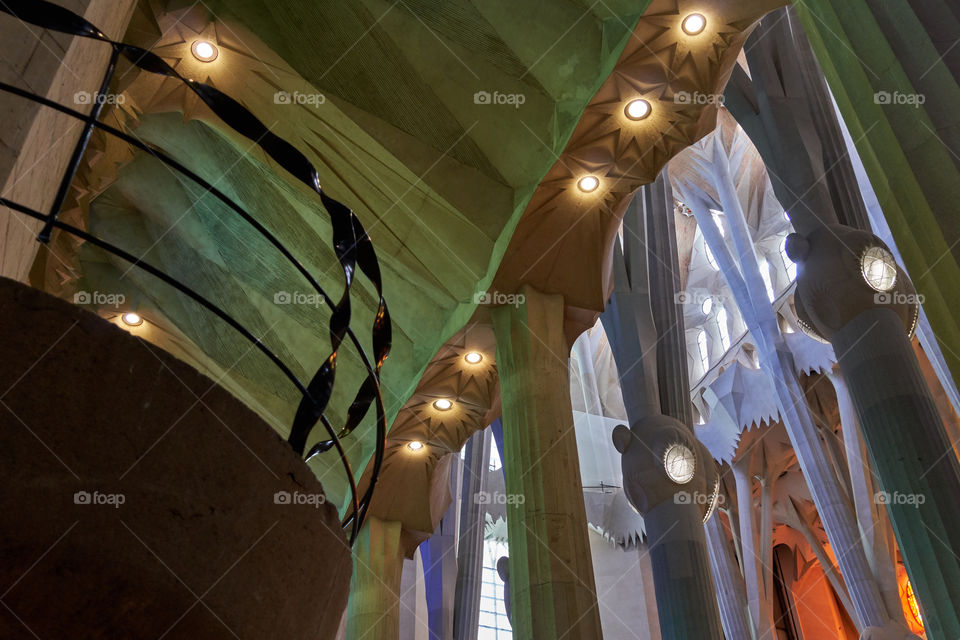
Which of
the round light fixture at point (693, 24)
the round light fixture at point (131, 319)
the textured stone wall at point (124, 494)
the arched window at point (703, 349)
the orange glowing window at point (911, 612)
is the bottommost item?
the textured stone wall at point (124, 494)

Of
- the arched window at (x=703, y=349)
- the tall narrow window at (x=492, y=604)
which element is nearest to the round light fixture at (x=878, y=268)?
the tall narrow window at (x=492, y=604)

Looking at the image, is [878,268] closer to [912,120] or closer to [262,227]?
[912,120]

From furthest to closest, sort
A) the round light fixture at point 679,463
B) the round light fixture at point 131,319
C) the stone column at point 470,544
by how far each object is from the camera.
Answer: the stone column at point 470,544
the round light fixture at point 131,319
the round light fixture at point 679,463

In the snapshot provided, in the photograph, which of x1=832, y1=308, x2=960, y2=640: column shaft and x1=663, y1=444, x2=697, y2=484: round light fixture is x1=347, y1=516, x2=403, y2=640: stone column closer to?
x1=663, y1=444, x2=697, y2=484: round light fixture

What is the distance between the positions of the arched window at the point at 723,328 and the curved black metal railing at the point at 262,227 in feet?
64.5

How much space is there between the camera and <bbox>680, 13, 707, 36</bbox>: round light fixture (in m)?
6.75

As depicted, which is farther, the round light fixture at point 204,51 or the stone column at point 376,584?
the stone column at point 376,584

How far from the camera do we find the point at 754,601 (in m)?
17.4

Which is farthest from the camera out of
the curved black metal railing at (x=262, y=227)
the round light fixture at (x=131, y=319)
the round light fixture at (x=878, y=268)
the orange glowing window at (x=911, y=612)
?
the orange glowing window at (x=911, y=612)

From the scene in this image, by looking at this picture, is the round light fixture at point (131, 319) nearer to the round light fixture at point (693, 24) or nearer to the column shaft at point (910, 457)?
the round light fixture at point (693, 24)

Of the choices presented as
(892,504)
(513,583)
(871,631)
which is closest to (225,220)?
(513,583)

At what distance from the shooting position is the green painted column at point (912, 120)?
419 centimetres

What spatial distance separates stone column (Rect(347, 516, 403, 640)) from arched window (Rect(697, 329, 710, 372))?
12875 millimetres

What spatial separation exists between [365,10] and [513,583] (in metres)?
5.33
